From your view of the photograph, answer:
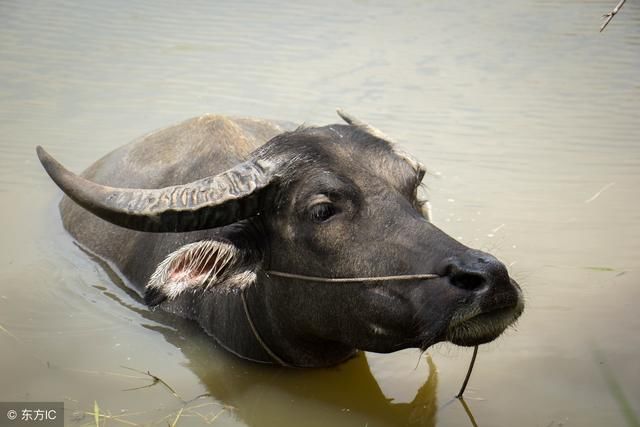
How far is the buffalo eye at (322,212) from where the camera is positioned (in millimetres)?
3662

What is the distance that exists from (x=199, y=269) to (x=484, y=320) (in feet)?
4.23

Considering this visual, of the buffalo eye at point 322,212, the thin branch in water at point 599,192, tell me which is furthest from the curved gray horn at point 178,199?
the thin branch in water at point 599,192

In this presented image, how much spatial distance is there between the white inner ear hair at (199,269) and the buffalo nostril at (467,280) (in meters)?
1.06

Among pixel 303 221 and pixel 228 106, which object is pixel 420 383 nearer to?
pixel 303 221

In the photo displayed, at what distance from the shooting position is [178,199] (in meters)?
3.66

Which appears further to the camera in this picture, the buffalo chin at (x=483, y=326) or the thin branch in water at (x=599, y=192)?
the thin branch in water at (x=599, y=192)

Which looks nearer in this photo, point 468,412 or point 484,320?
point 484,320

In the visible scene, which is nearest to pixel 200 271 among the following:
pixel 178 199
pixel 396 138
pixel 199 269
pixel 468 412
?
pixel 199 269

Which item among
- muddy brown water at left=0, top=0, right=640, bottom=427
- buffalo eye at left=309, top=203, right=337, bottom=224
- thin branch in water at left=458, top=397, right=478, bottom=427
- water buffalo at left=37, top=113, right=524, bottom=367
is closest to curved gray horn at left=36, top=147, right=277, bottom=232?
water buffalo at left=37, top=113, right=524, bottom=367

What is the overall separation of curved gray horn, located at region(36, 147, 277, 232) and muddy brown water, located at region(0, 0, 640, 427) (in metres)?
0.89

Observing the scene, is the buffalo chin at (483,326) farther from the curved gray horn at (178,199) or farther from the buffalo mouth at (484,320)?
the curved gray horn at (178,199)

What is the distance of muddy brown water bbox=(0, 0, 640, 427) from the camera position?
13.2 feet

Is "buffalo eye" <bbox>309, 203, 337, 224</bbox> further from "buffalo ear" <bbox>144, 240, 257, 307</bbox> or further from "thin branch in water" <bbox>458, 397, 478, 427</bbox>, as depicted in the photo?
"thin branch in water" <bbox>458, 397, 478, 427</bbox>

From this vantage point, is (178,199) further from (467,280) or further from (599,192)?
(599,192)
